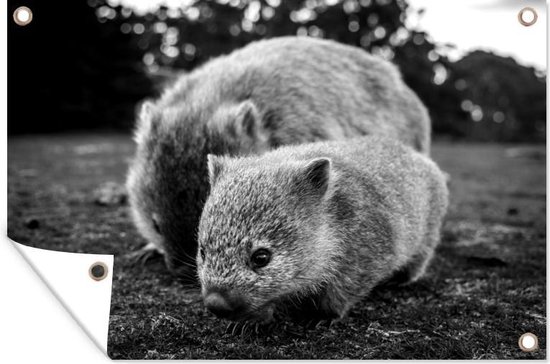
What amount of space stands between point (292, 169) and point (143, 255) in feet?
5.36

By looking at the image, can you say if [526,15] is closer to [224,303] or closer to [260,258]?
[260,258]

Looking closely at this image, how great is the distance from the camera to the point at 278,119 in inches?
191

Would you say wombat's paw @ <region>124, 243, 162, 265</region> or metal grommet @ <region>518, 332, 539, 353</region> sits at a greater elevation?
metal grommet @ <region>518, 332, 539, 353</region>

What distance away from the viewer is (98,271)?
13.5ft

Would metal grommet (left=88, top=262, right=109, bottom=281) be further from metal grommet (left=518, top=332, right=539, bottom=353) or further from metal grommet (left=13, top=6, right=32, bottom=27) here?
metal grommet (left=518, top=332, right=539, bottom=353)

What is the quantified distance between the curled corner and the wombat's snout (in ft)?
2.95

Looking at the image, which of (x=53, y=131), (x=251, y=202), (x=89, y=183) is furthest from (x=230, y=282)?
(x=89, y=183)

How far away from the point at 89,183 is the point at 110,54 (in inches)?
45.3

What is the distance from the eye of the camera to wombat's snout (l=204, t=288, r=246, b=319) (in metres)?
3.14

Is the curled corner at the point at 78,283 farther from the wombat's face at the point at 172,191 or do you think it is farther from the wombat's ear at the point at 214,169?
the wombat's ear at the point at 214,169

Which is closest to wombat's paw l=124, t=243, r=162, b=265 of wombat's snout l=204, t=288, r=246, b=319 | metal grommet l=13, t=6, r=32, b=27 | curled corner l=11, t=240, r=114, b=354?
curled corner l=11, t=240, r=114, b=354

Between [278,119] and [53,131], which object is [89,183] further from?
[278,119]

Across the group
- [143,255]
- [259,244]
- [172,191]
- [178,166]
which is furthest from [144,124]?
[259,244]

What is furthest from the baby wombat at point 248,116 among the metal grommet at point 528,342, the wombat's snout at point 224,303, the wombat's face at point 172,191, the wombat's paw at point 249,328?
the metal grommet at point 528,342
